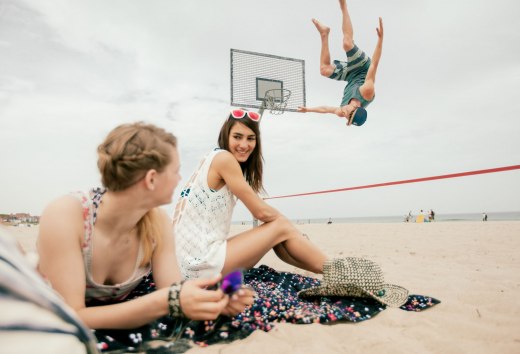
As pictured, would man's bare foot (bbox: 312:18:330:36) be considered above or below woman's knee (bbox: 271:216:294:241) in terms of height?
above

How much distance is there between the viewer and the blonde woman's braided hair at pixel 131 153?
50.5 inches

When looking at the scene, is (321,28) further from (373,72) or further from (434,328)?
(434,328)

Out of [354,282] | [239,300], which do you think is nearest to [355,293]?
[354,282]

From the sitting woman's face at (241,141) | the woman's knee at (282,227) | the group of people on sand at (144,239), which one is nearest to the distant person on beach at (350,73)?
the sitting woman's face at (241,141)

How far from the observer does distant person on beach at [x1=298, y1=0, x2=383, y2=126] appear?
14.1 ft

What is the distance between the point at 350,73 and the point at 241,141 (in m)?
2.80

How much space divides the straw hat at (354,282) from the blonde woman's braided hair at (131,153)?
1.36 meters

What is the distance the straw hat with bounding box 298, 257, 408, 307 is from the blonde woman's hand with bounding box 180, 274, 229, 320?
114cm

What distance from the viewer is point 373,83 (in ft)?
14.1

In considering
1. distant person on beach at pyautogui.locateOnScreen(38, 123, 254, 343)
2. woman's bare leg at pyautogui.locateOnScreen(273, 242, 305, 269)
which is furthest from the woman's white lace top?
distant person on beach at pyautogui.locateOnScreen(38, 123, 254, 343)

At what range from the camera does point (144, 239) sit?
5.18ft

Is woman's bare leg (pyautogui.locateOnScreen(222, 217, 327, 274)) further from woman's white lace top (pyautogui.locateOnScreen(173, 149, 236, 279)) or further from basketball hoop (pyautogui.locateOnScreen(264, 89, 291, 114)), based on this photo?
basketball hoop (pyautogui.locateOnScreen(264, 89, 291, 114))

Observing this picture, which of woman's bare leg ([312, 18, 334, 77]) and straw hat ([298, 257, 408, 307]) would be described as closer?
Answer: straw hat ([298, 257, 408, 307])

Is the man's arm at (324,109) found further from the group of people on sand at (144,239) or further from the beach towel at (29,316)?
the beach towel at (29,316)
